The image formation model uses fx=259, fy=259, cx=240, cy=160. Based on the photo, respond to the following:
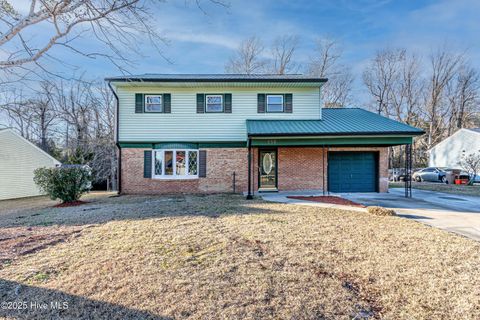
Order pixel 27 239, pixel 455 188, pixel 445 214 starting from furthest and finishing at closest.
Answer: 1. pixel 455 188
2. pixel 445 214
3. pixel 27 239

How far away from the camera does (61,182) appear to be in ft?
36.4

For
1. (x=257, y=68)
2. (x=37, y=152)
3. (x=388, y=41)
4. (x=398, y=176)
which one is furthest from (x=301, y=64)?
(x=37, y=152)

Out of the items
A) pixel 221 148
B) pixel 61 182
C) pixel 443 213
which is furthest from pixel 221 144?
pixel 443 213

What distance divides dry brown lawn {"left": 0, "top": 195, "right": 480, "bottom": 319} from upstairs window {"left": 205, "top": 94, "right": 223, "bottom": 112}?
28.3 ft

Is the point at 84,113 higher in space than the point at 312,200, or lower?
higher

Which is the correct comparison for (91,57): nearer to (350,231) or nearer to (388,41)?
(350,231)

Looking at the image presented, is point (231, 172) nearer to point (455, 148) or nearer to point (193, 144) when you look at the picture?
point (193, 144)

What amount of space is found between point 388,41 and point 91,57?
38275 millimetres

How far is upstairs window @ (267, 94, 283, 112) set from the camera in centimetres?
1400

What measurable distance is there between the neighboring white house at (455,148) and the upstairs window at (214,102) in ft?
84.3

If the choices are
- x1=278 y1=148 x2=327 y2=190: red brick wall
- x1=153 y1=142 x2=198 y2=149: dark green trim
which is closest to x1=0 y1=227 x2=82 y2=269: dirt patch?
x1=153 y1=142 x2=198 y2=149: dark green trim

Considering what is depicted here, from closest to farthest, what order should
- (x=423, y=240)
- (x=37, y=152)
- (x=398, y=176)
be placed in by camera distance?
1. (x=423, y=240)
2. (x=37, y=152)
3. (x=398, y=176)

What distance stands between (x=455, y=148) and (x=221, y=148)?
30.0 meters

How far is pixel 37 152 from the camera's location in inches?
764
